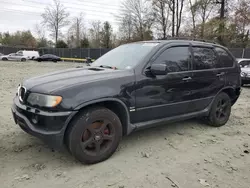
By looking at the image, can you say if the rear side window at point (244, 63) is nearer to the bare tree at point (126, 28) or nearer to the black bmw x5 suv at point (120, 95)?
the black bmw x5 suv at point (120, 95)

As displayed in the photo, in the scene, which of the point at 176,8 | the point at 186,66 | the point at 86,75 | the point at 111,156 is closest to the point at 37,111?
the point at 86,75

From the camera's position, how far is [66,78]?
321 centimetres

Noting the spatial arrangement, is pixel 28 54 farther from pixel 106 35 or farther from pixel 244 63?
pixel 244 63

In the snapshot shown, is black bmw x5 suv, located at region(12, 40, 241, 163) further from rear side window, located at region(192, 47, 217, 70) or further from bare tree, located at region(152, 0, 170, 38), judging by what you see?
bare tree, located at region(152, 0, 170, 38)

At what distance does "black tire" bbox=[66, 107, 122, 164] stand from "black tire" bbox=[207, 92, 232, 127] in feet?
7.60

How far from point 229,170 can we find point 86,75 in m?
2.35

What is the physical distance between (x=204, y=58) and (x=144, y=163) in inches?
94.5

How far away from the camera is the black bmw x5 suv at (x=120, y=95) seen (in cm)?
292

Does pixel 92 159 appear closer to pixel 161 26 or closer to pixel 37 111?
pixel 37 111

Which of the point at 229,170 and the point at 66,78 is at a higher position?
the point at 66,78

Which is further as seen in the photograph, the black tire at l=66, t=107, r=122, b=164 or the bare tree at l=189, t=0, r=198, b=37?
the bare tree at l=189, t=0, r=198, b=37

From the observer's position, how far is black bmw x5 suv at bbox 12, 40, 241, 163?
2.92m

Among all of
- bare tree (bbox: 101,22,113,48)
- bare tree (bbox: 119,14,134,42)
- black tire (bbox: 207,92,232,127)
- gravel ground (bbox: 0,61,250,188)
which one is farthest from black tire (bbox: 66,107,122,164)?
bare tree (bbox: 101,22,113,48)

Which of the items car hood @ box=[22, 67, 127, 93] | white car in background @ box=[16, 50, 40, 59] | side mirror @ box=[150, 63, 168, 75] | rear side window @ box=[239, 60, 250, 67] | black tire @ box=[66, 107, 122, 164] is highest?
white car in background @ box=[16, 50, 40, 59]
